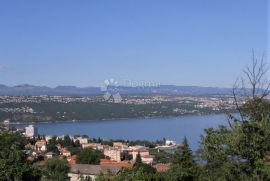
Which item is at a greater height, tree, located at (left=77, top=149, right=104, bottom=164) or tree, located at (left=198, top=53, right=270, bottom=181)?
tree, located at (left=198, top=53, right=270, bottom=181)

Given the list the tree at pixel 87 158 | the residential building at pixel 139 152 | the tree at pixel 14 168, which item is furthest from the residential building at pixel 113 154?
the tree at pixel 14 168

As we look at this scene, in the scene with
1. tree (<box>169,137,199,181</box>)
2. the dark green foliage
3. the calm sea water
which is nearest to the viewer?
the dark green foliage

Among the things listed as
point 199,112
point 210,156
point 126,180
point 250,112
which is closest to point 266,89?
point 250,112

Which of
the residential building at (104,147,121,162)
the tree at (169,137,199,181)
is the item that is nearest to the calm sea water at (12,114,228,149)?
the residential building at (104,147,121,162)

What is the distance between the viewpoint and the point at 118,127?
8269 cm

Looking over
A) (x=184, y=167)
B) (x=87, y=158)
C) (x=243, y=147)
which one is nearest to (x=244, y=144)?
(x=243, y=147)

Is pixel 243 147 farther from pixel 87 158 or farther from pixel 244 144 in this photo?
pixel 87 158

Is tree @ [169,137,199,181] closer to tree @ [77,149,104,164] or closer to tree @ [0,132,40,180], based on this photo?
tree @ [0,132,40,180]

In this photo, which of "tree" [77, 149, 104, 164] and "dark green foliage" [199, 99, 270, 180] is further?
"tree" [77, 149, 104, 164]

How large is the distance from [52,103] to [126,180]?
341ft

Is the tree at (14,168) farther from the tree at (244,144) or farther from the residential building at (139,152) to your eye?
the residential building at (139,152)

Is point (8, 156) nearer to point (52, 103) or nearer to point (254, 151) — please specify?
point (254, 151)

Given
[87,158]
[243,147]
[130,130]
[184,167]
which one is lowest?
[130,130]

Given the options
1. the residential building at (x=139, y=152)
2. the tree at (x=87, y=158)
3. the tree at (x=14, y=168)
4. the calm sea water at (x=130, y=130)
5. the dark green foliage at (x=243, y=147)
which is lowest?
the calm sea water at (x=130, y=130)
